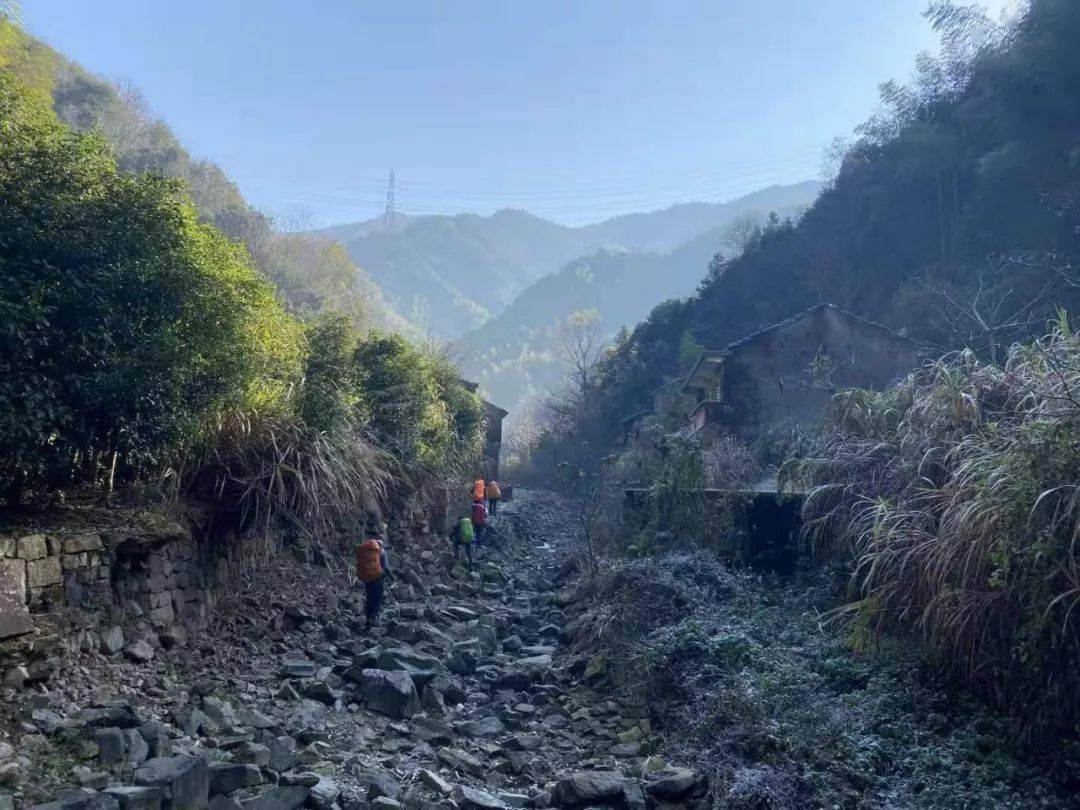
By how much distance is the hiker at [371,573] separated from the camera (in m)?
10.7

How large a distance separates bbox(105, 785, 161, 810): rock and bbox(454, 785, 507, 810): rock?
218 cm

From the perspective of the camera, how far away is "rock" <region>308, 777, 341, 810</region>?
18.9ft

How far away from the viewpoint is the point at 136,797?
16.3 ft

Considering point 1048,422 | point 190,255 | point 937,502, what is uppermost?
point 190,255

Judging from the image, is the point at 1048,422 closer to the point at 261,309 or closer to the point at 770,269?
the point at 261,309

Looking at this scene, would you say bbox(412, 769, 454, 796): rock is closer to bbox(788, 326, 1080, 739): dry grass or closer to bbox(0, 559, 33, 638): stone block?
bbox(0, 559, 33, 638): stone block

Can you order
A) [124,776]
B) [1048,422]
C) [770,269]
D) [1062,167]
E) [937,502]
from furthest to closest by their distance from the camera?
[770,269]
[1062,167]
[937,502]
[1048,422]
[124,776]

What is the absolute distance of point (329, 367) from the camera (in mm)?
13055

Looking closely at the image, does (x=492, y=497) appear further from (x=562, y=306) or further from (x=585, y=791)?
(x=562, y=306)

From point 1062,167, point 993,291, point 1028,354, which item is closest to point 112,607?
point 1028,354

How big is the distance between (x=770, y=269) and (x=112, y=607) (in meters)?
35.9

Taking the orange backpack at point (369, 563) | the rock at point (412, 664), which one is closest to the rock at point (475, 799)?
the rock at point (412, 664)

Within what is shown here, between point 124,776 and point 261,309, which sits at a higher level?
point 261,309

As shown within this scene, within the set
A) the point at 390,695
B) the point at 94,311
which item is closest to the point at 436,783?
the point at 390,695
